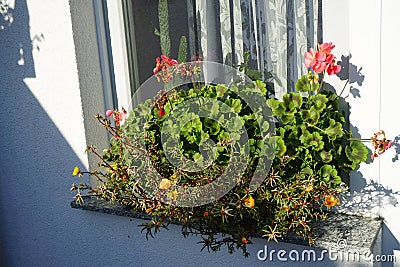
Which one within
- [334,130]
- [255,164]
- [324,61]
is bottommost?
[255,164]

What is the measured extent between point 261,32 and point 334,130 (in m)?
0.48

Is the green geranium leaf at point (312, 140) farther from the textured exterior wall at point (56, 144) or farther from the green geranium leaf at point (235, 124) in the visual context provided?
the textured exterior wall at point (56, 144)

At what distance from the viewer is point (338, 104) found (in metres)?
1.80

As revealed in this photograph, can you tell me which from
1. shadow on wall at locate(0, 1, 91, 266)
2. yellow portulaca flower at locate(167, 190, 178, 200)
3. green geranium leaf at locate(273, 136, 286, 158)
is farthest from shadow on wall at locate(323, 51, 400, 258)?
shadow on wall at locate(0, 1, 91, 266)

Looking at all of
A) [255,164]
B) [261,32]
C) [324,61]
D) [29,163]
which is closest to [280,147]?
[255,164]

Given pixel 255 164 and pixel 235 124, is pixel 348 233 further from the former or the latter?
pixel 235 124

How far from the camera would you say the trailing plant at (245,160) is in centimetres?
171

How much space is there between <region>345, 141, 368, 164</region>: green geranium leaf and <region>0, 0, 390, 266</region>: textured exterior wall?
0.50 metres

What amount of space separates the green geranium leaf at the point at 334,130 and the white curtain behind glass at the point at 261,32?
0.88 feet

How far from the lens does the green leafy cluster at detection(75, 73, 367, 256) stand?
1713 millimetres

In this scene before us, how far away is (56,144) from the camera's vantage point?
2.39 meters

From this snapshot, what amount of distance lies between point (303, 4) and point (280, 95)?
354 mm

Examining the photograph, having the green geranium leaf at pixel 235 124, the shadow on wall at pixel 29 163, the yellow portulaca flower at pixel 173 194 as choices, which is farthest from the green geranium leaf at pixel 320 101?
the shadow on wall at pixel 29 163

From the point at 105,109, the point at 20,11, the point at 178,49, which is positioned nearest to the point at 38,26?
the point at 20,11
